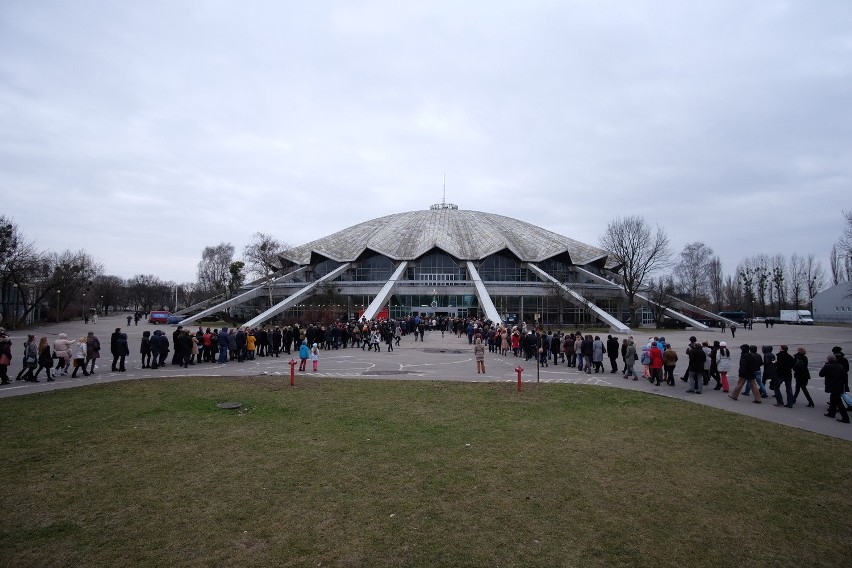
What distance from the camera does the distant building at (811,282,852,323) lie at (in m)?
64.6

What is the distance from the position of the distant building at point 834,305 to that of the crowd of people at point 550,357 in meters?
59.7

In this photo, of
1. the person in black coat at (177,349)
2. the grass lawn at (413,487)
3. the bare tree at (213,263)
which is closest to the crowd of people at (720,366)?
the grass lawn at (413,487)

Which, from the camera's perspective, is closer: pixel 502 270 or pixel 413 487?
pixel 413 487

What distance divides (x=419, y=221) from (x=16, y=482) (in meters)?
60.0

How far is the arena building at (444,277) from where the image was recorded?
160ft

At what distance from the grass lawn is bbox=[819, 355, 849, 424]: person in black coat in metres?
2.12

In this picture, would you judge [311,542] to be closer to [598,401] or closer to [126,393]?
[598,401]

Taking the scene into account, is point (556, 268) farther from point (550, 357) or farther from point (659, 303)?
point (550, 357)

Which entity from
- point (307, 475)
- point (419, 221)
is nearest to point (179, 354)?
point (307, 475)

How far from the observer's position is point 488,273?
189ft

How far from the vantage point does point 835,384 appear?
34.3 feet

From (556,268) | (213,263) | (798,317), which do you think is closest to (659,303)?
(556,268)

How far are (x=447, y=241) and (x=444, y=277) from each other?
461cm

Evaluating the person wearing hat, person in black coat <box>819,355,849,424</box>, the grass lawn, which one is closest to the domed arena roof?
the person wearing hat
